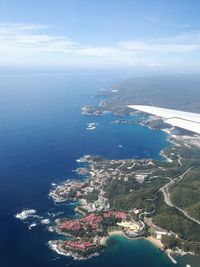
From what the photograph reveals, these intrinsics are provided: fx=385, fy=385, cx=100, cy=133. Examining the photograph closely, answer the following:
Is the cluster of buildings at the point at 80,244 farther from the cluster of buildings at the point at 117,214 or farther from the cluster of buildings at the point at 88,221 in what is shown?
the cluster of buildings at the point at 117,214

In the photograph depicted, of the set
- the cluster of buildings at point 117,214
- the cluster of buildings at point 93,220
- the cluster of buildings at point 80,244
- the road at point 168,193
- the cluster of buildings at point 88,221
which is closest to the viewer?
the cluster of buildings at point 80,244

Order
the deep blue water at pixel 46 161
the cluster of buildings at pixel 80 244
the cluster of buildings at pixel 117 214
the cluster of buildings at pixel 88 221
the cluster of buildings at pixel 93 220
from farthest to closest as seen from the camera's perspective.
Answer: the cluster of buildings at pixel 117 214 < the cluster of buildings at pixel 93 220 < the cluster of buildings at pixel 88 221 < the cluster of buildings at pixel 80 244 < the deep blue water at pixel 46 161

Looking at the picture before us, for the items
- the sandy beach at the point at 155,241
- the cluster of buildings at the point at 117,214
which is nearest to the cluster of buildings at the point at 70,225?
the cluster of buildings at the point at 117,214

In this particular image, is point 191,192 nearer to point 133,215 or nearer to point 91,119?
point 133,215

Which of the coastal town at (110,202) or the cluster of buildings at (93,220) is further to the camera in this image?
→ the cluster of buildings at (93,220)

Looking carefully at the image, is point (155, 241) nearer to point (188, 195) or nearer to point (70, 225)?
point (70, 225)

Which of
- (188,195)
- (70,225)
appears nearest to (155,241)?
(70,225)

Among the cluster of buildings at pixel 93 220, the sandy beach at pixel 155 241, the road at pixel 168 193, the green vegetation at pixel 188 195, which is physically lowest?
the sandy beach at pixel 155 241

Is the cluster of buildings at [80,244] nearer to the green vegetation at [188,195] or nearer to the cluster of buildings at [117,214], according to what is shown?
the cluster of buildings at [117,214]

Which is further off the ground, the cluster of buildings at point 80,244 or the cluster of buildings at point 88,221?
the cluster of buildings at point 88,221
